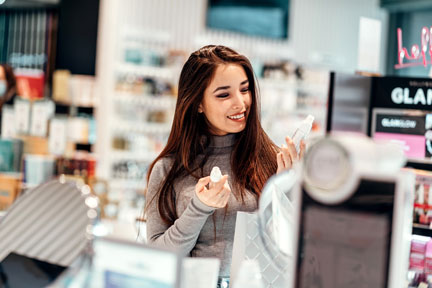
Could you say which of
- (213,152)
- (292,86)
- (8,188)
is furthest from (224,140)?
(292,86)

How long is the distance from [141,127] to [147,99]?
34cm

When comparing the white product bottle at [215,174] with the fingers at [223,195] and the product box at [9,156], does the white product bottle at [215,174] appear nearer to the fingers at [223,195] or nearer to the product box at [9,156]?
the fingers at [223,195]

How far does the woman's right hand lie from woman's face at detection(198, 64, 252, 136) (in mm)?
374

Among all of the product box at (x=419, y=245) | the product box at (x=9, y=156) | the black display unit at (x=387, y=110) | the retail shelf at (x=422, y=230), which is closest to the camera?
the product box at (x=419, y=245)

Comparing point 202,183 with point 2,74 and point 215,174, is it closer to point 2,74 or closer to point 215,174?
point 215,174

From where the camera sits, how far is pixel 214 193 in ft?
4.97

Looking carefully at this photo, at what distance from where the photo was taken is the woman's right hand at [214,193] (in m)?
1.49

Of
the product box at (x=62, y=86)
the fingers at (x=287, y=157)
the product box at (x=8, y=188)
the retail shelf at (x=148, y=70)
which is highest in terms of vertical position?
the retail shelf at (x=148, y=70)

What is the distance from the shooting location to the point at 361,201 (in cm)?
92

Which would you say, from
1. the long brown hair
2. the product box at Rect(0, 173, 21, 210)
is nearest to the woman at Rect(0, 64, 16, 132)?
the product box at Rect(0, 173, 21, 210)

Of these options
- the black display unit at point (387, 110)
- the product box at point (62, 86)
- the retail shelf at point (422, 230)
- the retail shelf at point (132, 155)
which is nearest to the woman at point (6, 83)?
the product box at point (62, 86)

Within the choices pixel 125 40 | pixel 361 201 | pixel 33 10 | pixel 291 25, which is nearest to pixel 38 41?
pixel 33 10

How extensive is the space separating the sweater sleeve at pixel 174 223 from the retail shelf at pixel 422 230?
608 millimetres

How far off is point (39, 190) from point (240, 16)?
7.37 m
